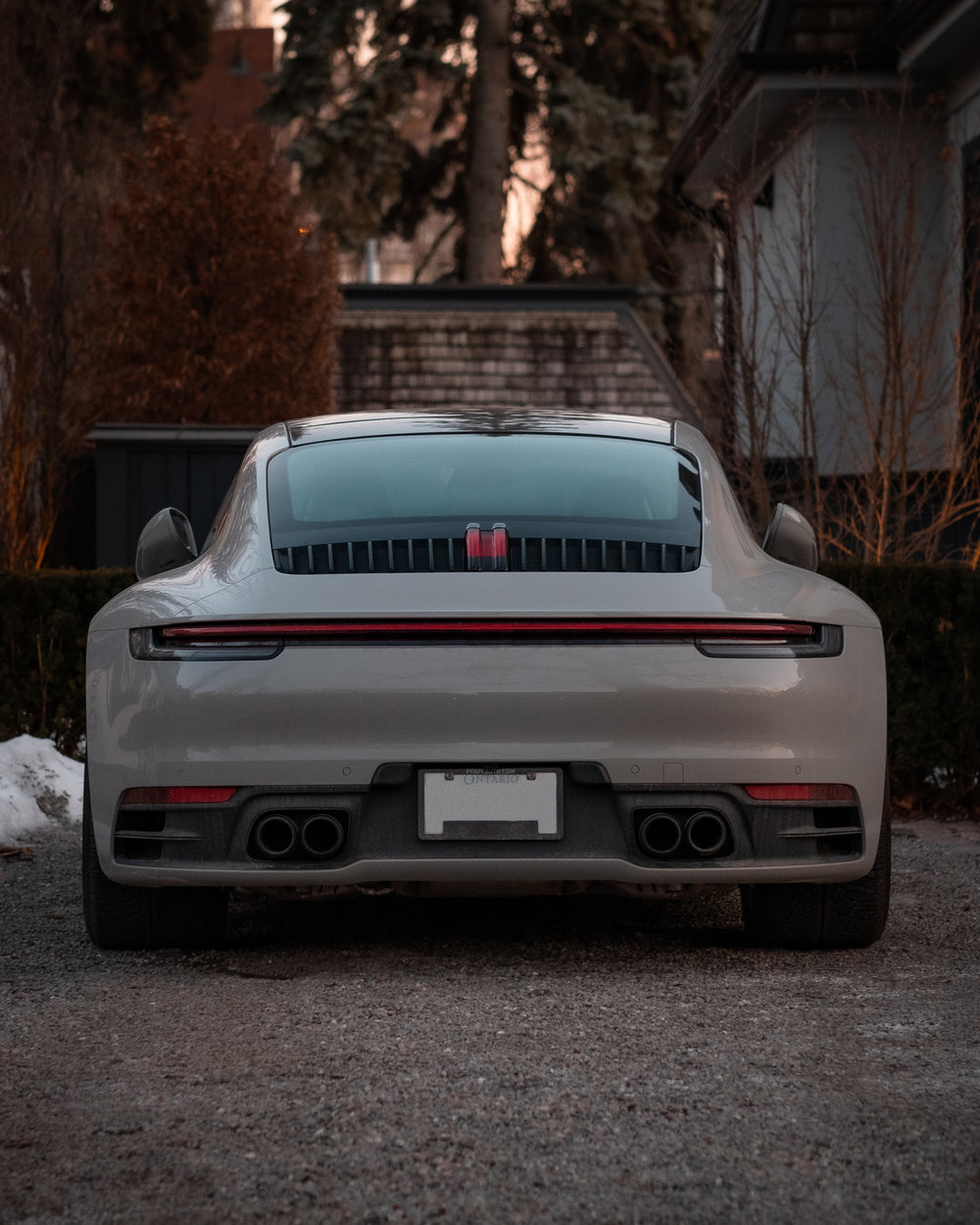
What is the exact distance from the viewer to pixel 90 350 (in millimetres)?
14570

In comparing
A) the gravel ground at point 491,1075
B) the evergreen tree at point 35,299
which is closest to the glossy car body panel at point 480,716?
the gravel ground at point 491,1075

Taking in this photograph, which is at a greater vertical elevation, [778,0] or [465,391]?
[778,0]

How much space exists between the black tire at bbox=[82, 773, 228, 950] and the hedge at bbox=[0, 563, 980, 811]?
3.52 meters

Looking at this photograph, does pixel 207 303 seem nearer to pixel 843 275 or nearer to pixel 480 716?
pixel 843 275

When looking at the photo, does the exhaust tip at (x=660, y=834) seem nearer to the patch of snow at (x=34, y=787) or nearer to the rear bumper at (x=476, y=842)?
the rear bumper at (x=476, y=842)

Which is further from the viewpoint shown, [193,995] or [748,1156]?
[193,995]

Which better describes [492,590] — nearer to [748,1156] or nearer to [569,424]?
[569,424]

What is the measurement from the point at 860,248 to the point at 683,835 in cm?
1121

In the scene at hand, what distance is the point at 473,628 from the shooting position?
420 centimetres

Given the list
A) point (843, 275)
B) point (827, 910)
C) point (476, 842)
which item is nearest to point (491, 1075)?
point (476, 842)

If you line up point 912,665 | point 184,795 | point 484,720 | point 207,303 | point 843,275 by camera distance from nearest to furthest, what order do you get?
point 484,720
point 184,795
point 912,665
point 207,303
point 843,275

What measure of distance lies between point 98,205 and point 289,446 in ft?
49.3

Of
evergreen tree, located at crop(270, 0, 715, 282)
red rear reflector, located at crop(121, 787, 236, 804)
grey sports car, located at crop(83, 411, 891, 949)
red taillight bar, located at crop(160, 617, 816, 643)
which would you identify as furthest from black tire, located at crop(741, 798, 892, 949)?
evergreen tree, located at crop(270, 0, 715, 282)

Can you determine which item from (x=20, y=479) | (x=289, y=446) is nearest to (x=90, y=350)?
(x=20, y=479)
